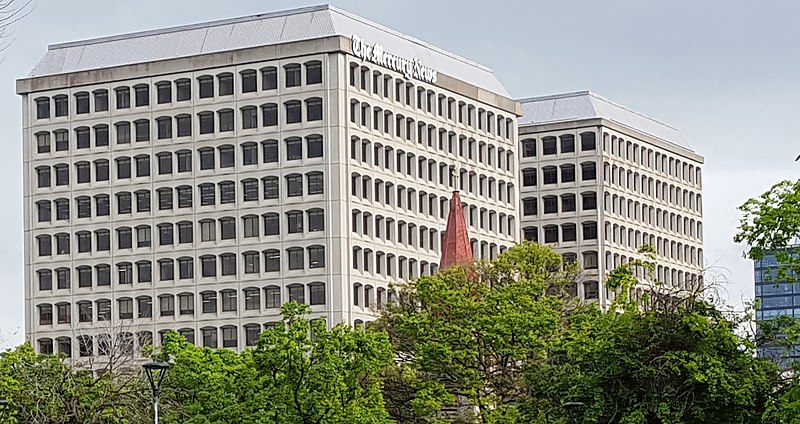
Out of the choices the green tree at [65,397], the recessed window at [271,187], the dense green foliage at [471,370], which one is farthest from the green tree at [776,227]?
the recessed window at [271,187]

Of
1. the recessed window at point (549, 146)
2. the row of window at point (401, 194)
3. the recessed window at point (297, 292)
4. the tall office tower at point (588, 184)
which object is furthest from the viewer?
the recessed window at point (549, 146)

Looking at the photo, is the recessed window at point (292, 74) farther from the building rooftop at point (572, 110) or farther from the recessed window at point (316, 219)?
the building rooftop at point (572, 110)

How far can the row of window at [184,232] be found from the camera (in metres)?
138

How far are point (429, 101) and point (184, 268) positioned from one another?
23465 millimetres

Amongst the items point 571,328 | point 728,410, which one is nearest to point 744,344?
point 728,410

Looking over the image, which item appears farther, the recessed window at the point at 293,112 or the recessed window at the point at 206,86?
the recessed window at the point at 206,86

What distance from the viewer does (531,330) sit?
85.4 metres

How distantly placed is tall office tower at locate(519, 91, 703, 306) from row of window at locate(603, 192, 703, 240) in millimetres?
99

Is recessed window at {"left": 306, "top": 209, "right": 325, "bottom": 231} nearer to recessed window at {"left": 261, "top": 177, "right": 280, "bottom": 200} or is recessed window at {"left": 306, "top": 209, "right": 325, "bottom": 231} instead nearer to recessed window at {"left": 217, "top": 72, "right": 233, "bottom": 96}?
recessed window at {"left": 261, "top": 177, "right": 280, "bottom": 200}

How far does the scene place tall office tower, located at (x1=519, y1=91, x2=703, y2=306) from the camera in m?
174

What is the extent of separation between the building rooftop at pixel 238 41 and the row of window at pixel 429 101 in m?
2.42

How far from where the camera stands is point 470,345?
86.1m

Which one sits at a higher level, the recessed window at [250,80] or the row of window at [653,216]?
the recessed window at [250,80]

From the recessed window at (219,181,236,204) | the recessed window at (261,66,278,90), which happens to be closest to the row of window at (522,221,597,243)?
the recessed window at (219,181,236,204)
